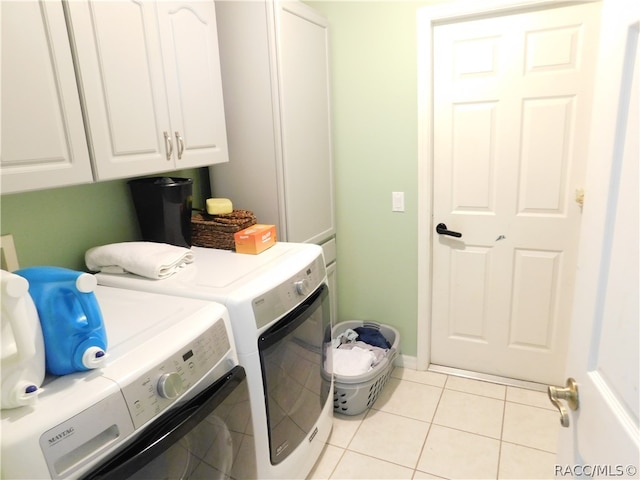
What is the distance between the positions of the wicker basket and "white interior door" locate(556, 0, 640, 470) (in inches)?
51.5

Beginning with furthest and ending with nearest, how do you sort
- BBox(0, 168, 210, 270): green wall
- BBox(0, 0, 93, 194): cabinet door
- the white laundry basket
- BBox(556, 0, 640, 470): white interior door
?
the white laundry basket, BBox(0, 168, 210, 270): green wall, BBox(0, 0, 93, 194): cabinet door, BBox(556, 0, 640, 470): white interior door

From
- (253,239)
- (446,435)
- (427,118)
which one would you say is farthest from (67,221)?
(446,435)

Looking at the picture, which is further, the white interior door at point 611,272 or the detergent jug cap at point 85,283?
the detergent jug cap at point 85,283

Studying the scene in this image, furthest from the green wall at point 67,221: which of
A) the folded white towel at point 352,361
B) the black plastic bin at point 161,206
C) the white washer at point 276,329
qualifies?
the folded white towel at point 352,361

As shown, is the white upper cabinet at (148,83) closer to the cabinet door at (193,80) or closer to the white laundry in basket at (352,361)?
the cabinet door at (193,80)

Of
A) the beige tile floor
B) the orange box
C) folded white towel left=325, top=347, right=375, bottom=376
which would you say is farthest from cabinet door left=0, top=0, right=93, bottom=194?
the beige tile floor

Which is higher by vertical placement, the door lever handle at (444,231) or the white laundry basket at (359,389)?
the door lever handle at (444,231)

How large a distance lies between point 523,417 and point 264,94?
2.03 metres

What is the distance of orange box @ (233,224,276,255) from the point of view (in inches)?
66.8

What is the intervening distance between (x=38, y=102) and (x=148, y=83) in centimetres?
41

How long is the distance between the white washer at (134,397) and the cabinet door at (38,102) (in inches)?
16.7

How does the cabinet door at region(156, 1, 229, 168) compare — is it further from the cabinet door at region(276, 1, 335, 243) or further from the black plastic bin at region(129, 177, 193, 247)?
the cabinet door at region(276, 1, 335, 243)

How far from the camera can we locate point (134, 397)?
880mm

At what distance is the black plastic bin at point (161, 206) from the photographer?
1695 mm
